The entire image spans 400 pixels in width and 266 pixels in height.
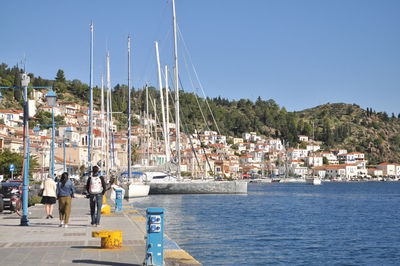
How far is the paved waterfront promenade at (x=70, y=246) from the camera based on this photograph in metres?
11.7

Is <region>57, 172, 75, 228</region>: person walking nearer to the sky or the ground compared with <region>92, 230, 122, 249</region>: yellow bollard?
nearer to the sky

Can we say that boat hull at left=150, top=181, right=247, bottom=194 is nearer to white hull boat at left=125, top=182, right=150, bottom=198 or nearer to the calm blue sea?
white hull boat at left=125, top=182, right=150, bottom=198

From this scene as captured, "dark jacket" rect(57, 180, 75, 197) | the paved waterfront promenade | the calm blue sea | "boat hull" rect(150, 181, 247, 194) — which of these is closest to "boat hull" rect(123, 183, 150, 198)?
"boat hull" rect(150, 181, 247, 194)

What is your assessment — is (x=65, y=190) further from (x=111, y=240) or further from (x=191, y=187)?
(x=191, y=187)

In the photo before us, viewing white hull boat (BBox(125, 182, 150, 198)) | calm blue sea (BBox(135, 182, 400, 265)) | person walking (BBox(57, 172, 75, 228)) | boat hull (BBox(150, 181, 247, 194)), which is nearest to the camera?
person walking (BBox(57, 172, 75, 228))

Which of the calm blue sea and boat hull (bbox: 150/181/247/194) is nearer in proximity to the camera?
the calm blue sea

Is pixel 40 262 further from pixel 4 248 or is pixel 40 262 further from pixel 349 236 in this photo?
pixel 349 236

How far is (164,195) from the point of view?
2494 inches

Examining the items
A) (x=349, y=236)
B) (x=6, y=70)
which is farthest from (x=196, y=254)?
(x=6, y=70)

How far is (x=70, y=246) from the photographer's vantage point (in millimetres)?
13711

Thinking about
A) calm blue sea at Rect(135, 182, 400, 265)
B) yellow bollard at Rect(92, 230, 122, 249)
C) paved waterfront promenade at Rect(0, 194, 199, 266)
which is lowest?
calm blue sea at Rect(135, 182, 400, 265)

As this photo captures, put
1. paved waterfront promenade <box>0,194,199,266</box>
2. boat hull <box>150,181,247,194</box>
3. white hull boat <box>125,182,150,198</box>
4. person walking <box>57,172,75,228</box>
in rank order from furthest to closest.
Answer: boat hull <box>150,181,247,194</box>, white hull boat <box>125,182,150,198</box>, person walking <box>57,172,75,228</box>, paved waterfront promenade <box>0,194,199,266</box>

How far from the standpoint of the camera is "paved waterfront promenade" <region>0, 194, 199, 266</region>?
11.7m

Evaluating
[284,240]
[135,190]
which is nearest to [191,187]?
[135,190]
